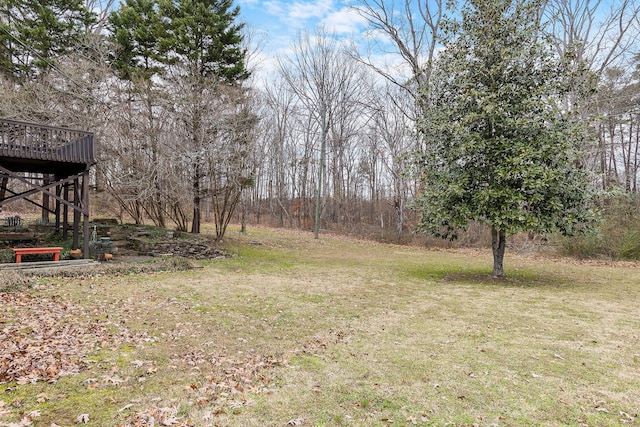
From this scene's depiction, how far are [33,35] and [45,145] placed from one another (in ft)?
30.1

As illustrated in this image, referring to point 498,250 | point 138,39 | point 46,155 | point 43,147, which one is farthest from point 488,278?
point 138,39

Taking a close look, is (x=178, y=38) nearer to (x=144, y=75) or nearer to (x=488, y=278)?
(x=144, y=75)

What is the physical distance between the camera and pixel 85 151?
9.42m

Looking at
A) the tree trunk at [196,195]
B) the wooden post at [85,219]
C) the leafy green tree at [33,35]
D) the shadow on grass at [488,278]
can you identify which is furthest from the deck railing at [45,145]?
the shadow on grass at [488,278]

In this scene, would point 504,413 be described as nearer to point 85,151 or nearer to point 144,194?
point 85,151

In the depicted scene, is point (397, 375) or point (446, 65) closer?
point (397, 375)

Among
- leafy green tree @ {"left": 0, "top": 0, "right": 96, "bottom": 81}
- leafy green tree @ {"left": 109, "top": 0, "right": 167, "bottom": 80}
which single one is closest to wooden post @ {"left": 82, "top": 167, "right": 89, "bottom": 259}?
leafy green tree @ {"left": 109, "top": 0, "right": 167, "bottom": 80}

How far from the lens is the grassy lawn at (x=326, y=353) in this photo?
3.03 meters

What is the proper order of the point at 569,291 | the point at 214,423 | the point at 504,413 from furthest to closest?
1. the point at 569,291
2. the point at 504,413
3. the point at 214,423

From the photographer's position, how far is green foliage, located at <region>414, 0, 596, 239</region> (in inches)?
331

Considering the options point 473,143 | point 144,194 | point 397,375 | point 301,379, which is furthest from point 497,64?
point 144,194

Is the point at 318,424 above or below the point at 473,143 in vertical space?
below

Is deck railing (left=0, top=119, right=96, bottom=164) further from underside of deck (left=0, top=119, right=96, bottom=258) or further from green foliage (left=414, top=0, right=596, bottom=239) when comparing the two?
green foliage (left=414, top=0, right=596, bottom=239)

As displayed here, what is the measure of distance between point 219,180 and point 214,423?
12260 millimetres
